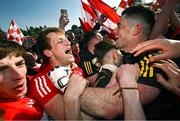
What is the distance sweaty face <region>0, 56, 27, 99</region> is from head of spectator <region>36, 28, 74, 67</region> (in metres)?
1.19

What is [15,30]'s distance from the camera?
37.0 feet

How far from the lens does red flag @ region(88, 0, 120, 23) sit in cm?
782

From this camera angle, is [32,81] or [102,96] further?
[32,81]

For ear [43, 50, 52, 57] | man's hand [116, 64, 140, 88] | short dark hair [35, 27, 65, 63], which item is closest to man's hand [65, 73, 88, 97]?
man's hand [116, 64, 140, 88]

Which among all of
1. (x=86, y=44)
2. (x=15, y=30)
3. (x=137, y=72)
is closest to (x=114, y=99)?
(x=137, y=72)

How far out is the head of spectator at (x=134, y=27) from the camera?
118 inches

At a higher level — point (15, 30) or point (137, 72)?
point (15, 30)

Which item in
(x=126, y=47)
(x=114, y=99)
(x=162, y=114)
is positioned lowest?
(x=162, y=114)

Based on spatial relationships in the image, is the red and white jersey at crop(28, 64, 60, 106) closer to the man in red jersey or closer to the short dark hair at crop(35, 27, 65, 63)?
the man in red jersey

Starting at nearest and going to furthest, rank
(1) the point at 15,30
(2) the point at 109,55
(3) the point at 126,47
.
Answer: (3) the point at 126,47 < (2) the point at 109,55 < (1) the point at 15,30

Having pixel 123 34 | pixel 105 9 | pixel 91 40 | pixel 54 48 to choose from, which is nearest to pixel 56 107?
pixel 123 34

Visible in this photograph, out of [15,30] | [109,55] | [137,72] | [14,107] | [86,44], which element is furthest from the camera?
[15,30]

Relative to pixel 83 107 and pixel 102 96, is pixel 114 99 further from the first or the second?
pixel 83 107

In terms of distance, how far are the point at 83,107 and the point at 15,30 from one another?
9.30 m
